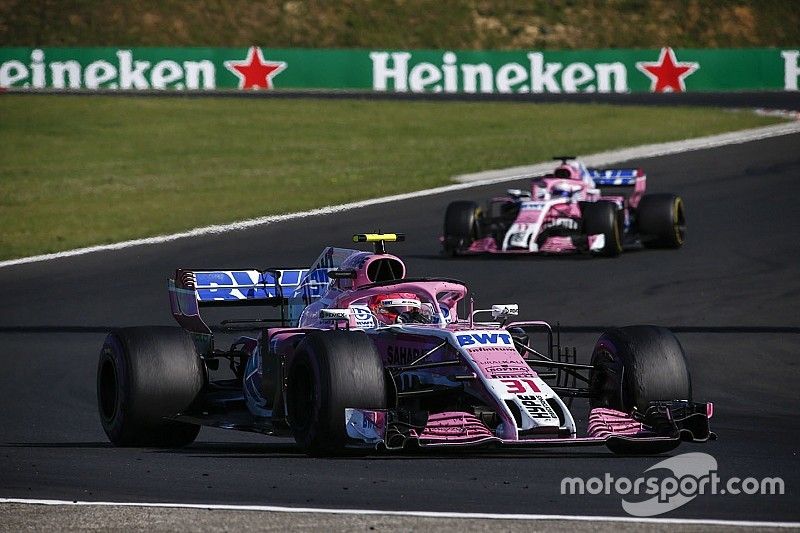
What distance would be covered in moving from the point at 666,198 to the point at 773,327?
27.2ft

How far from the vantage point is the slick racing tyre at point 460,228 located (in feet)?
88.9

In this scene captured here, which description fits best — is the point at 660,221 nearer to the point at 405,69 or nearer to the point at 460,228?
the point at 460,228

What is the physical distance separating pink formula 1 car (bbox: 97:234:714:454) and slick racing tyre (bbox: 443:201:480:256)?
1243 cm

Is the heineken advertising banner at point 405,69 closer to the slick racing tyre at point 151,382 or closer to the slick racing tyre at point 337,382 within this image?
the slick racing tyre at point 151,382

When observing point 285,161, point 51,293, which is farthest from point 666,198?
point 285,161

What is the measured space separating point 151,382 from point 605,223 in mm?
14484

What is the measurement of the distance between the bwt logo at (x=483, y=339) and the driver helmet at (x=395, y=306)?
1.39 m

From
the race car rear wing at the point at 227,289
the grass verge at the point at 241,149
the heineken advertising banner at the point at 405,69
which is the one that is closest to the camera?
the race car rear wing at the point at 227,289

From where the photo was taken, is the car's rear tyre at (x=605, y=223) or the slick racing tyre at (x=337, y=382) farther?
the car's rear tyre at (x=605, y=223)

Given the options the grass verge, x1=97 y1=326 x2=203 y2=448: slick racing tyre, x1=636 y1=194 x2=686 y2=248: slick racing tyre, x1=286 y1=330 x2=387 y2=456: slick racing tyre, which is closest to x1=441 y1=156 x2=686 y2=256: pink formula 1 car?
x1=636 y1=194 x2=686 y2=248: slick racing tyre

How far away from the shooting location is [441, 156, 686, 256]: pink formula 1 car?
2656cm

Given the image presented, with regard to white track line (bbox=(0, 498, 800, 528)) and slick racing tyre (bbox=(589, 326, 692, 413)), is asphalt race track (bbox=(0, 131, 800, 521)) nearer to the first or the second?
white track line (bbox=(0, 498, 800, 528))

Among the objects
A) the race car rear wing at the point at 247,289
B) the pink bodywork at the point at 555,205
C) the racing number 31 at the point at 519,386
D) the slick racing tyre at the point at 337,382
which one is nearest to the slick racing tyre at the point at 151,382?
the race car rear wing at the point at 247,289

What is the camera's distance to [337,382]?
449 inches
